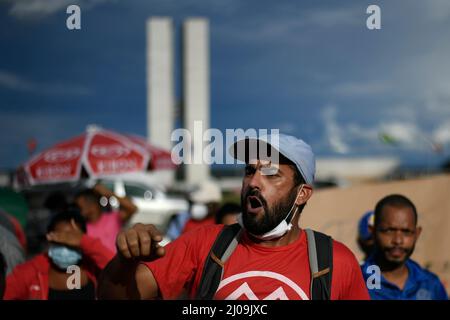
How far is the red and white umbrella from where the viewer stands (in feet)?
25.3

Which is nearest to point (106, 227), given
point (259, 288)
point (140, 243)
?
point (259, 288)

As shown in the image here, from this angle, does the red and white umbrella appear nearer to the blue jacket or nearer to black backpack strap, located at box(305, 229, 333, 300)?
the blue jacket

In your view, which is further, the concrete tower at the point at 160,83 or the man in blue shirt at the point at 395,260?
the concrete tower at the point at 160,83

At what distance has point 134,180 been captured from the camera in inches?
672

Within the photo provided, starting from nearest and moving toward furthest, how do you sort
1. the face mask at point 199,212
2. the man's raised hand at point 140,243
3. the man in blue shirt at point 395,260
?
the man's raised hand at point 140,243, the man in blue shirt at point 395,260, the face mask at point 199,212

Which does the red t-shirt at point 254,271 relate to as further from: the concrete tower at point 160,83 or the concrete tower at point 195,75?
the concrete tower at point 195,75

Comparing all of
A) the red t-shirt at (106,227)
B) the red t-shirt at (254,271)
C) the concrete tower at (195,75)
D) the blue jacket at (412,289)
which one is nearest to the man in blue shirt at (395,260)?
the blue jacket at (412,289)

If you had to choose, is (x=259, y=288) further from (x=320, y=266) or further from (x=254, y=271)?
(x=320, y=266)

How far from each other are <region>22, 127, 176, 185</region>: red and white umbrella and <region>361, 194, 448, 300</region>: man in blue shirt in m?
5.27

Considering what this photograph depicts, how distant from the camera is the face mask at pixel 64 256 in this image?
349 centimetres

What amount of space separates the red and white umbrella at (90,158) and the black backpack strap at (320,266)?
5.86 meters

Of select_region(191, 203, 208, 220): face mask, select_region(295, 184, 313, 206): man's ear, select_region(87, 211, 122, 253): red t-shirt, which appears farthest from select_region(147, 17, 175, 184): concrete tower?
select_region(295, 184, 313, 206): man's ear
